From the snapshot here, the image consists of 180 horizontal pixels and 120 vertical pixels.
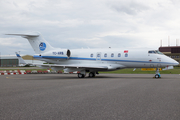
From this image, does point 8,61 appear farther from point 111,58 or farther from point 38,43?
point 111,58

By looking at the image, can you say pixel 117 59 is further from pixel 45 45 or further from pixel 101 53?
pixel 45 45

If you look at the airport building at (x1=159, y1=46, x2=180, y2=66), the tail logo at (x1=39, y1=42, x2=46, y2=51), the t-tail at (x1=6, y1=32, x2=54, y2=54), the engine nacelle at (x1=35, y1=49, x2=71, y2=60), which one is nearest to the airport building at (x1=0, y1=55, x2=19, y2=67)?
the airport building at (x1=159, y1=46, x2=180, y2=66)

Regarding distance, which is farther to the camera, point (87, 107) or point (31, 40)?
point (31, 40)

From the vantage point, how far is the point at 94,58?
78.3ft

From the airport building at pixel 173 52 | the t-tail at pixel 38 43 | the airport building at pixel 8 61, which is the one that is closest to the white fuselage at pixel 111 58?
the t-tail at pixel 38 43

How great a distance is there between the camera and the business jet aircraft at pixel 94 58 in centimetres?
2133

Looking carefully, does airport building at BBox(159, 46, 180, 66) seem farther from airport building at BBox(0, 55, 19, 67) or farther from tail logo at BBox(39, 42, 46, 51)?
tail logo at BBox(39, 42, 46, 51)

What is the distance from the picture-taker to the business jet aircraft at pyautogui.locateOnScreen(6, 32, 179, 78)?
70.0 feet

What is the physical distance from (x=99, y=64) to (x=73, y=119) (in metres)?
18.5

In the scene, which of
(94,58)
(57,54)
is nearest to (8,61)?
(57,54)

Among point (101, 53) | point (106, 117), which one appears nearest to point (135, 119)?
point (106, 117)

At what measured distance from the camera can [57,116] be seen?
5.34 metres

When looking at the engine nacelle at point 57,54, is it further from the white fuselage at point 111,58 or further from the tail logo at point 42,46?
the tail logo at point 42,46

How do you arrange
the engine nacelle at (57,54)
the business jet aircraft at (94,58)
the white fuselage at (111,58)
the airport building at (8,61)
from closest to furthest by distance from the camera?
1. the white fuselage at (111,58)
2. the business jet aircraft at (94,58)
3. the engine nacelle at (57,54)
4. the airport building at (8,61)
